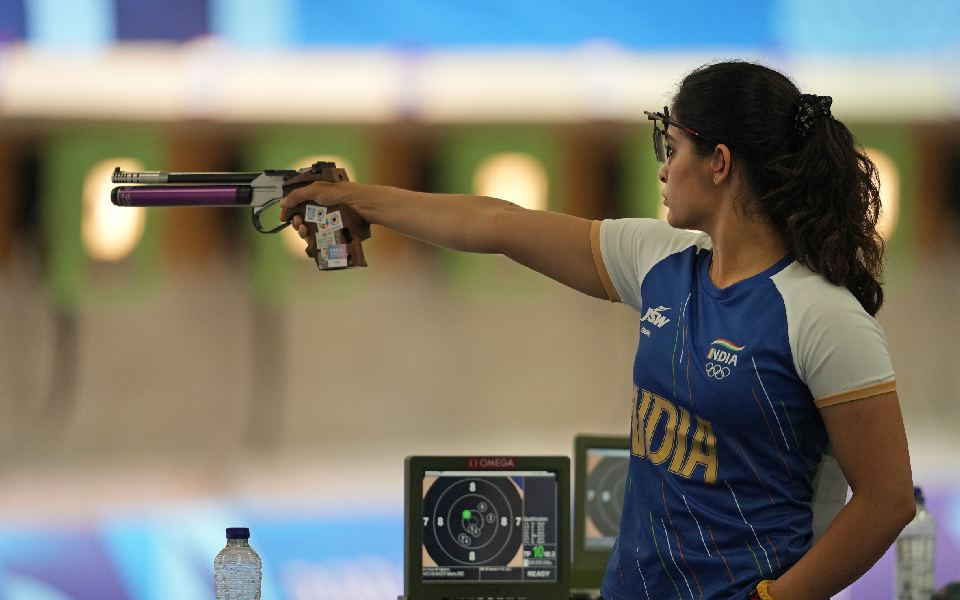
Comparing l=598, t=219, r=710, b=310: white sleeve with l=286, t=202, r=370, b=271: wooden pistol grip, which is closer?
l=598, t=219, r=710, b=310: white sleeve

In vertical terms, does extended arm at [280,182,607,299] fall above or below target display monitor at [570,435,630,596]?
above

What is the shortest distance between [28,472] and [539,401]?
1420 millimetres

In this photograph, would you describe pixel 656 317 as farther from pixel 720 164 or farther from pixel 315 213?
pixel 315 213

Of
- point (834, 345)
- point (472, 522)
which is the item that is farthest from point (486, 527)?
point (834, 345)

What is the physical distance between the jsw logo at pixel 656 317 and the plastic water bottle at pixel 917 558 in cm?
146

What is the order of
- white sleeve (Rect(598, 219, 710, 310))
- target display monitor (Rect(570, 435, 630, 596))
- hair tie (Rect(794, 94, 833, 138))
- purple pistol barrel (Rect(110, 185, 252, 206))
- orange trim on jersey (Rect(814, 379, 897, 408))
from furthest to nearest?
1. target display monitor (Rect(570, 435, 630, 596))
2. purple pistol barrel (Rect(110, 185, 252, 206))
3. white sleeve (Rect(598, 219, 710, 310))
4. hair tie (Rect(794, 94, 833, 138))
5. orange trim on jersey (Rect(814, 379, 897, 408))

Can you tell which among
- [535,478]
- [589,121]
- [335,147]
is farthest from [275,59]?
[535,478]

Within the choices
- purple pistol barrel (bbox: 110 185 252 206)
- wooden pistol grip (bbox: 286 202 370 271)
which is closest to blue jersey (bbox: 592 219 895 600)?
wooden pistol grip (bbox: 286 202 370 271)

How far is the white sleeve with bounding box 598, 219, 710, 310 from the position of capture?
1.79m

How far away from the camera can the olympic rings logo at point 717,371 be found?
158 centimetres

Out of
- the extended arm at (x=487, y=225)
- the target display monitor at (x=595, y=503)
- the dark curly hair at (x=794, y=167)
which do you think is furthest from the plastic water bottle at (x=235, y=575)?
the dark curly hair at (x=794, y=167)

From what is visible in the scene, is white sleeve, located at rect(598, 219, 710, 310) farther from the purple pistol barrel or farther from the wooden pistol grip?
the purple pistol barrel

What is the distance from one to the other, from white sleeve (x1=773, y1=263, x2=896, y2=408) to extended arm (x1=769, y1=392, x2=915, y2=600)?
20 mm

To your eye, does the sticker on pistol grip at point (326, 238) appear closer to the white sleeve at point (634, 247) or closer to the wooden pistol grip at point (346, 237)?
the wooden pistol grip at point (346, 237)
